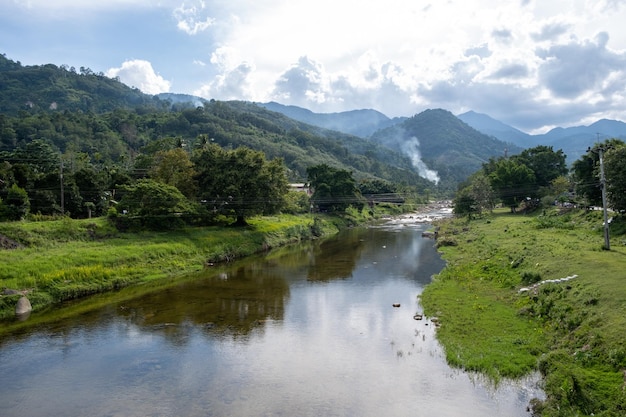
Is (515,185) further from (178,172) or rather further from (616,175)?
(178,172)

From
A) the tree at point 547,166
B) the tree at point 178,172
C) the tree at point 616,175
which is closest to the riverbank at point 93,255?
the tree at point 178,172

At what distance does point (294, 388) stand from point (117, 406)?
23.0 ft

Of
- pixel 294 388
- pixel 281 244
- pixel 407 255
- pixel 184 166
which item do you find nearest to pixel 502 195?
pixel 407 255

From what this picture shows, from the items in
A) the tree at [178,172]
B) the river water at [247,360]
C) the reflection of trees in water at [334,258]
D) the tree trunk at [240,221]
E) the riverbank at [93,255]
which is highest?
the tree at [178,172]

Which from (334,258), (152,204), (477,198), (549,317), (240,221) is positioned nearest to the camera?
(549,317)

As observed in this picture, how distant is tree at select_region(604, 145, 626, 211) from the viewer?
40062 millimetres

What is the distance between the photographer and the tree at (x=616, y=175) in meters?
40.1

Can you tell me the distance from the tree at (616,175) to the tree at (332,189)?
2235 inches

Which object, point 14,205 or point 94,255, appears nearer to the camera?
point 94,255

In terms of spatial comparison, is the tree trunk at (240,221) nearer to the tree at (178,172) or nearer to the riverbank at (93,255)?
the riverbank at (93,255)

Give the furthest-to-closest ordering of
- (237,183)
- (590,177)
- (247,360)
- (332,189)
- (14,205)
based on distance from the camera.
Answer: (332,189), (237,183), (590,177), (14,205), (247,360)

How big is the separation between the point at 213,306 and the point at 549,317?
70.6 ft

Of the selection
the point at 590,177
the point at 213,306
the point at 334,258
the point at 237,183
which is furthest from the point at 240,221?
the point at 590,177

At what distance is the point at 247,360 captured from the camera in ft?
68.0
